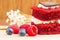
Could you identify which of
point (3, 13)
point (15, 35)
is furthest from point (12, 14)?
point (3, 13)

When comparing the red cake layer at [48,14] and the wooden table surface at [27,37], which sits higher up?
the red cake layer at [48,14]

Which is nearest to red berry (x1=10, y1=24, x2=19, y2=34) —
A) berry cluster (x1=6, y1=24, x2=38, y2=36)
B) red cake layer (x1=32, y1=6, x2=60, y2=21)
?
berry cluster (x1=6, y1=24, x2=38, y2=36)

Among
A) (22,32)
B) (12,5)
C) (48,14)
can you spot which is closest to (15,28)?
(22,32)

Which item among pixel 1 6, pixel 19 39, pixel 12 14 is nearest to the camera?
pixel 19 39

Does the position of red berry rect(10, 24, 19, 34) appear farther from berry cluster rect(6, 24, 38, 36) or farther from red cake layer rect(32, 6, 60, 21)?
red cake layer rect(32, 6, 60, 21)

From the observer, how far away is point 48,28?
0.76 metres

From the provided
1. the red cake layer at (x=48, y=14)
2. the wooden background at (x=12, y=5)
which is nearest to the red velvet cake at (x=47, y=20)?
the red cake layer at (x=48, y=14)

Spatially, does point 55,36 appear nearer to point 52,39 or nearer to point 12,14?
point 52,39

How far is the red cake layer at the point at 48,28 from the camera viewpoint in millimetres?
756

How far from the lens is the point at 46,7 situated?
0.78 m

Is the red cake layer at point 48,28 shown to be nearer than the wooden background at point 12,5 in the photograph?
Yes

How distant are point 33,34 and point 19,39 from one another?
0.07 metres

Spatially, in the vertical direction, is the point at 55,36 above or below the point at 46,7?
below

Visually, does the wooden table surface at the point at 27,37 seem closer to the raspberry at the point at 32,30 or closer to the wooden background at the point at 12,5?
the raspberry at the point at 32,30
